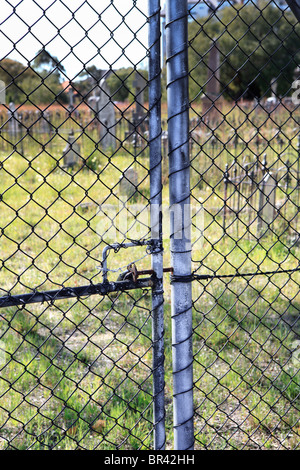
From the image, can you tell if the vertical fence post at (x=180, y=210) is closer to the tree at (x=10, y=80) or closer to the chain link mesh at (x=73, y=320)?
the chain link mesh at (x=73, y=320)

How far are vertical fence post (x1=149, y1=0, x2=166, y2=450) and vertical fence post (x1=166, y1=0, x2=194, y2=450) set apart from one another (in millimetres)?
39

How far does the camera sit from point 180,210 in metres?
1.47

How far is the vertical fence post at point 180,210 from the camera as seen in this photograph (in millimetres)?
1406

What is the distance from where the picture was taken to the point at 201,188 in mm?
6859

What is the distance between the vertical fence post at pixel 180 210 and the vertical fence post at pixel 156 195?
0.13ft

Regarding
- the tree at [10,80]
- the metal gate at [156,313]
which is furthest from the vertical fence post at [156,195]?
the tree at [10,80]

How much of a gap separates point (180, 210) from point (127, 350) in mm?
1317

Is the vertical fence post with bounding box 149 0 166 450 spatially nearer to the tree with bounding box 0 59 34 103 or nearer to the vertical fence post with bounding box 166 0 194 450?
the vertical fence post with bounding box 166 0 194 450

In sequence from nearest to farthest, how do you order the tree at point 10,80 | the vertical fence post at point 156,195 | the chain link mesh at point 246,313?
the vertical fence post at point 156,195 < the chain link mesh at point 246,313 < the tree at point 10,80

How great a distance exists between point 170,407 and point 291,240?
274 centimetres

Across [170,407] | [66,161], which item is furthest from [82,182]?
[170,407]

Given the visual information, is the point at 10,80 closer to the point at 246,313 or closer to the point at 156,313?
the point at 246,313

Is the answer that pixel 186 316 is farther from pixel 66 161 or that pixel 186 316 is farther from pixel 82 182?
pixel 66 161

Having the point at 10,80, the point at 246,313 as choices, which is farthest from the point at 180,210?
the point at 10,80
